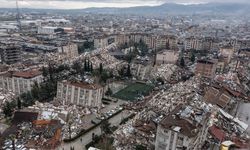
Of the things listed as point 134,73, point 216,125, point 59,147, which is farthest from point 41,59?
point 216,125

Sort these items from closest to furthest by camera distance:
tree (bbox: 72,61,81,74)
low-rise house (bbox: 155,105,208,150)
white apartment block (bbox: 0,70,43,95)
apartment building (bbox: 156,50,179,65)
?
1. low-rise house (bbox: 155,105,208,150)
2. white apartment block (bbox: 0,70,43,95)
3. tree (bbox: 72,61,81,74)
4. apartment building (bbox: 156,50,179,65)

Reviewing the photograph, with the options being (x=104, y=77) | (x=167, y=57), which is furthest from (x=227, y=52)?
(x=104, y=77)

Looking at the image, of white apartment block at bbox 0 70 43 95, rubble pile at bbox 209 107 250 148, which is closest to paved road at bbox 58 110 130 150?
rubble pile at bbox 209 107 250 148

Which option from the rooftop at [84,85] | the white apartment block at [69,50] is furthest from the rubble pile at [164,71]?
the white apartment block at [69,50]

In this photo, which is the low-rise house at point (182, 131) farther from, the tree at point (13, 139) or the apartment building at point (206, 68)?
the apartment building at point (206, 68)

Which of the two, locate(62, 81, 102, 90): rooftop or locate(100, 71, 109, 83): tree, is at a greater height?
locate(62, 81, 102, 90): rooftop

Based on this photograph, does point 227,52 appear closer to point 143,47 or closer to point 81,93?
point 143,47

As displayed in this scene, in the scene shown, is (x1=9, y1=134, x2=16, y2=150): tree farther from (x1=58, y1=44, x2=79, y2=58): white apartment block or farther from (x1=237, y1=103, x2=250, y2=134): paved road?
(x1=58, y1=44, x2=79, y2=58): white apartment block
